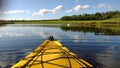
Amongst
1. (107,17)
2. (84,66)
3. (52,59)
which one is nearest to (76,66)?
(84,66)

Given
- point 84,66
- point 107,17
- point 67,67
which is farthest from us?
point 107,17

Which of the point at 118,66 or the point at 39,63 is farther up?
the point at 39,63

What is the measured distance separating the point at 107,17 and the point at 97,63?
190567mm

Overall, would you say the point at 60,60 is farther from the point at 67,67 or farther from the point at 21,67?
the point at 21,67

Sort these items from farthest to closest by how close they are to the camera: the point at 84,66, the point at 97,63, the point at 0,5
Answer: the point at 97,63, the point at 84,66, the point at 0,5

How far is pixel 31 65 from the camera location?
321 inches

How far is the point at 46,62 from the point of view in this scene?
26.8ft

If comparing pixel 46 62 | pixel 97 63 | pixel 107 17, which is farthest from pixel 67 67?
pixel 107 17

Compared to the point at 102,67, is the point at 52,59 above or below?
above

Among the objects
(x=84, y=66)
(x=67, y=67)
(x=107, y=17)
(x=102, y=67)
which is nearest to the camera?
(x=67, y=67)

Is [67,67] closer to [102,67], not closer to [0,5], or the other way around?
[102,67]

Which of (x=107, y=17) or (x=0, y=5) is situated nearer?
(x=0, y=5)

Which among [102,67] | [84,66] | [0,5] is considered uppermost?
[0,5]

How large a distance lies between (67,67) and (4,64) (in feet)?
20.7
